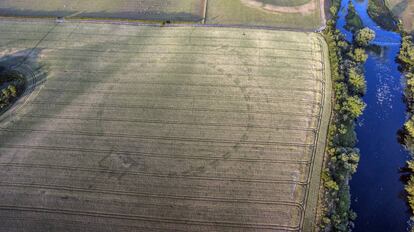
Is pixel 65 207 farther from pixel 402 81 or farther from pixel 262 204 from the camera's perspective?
pixel 402 81

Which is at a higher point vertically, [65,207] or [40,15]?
[40,15]

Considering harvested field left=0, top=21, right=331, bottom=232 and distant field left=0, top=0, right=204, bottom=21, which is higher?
distant field left=0, top=0, right=204, bottom=21

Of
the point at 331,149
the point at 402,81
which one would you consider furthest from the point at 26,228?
the point at 402,81

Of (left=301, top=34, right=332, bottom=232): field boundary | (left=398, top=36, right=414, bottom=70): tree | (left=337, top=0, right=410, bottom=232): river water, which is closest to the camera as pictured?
(left=301, top=34, right=332, bottom=232): field boundary

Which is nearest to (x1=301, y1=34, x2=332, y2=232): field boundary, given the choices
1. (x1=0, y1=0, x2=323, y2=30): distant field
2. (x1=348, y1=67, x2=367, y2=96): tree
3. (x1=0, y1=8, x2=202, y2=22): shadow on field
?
(x1=348, y1=67, x2=367, y2=96): tree

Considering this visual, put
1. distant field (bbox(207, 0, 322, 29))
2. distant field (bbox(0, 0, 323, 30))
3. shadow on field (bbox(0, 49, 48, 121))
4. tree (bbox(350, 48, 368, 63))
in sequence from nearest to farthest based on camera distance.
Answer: shadow on field (bbox(0, 49, 48, 121)) < tree (bbox(350, 48, 368, 63)) < distant field (bbox(207, 0, 322, 29)) < distant field (bbox(0, 0, 323, 30))

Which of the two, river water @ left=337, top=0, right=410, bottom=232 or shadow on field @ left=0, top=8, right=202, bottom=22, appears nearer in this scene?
river water @ left=337, top=0, right=410, bottom=232

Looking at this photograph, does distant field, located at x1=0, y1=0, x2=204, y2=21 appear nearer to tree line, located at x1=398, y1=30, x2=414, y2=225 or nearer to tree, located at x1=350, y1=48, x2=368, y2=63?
tree, located at x1=350, y1=48, x2=368, y2=63

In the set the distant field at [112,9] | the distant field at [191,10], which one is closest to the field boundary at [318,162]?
the distant field at [191,10]
